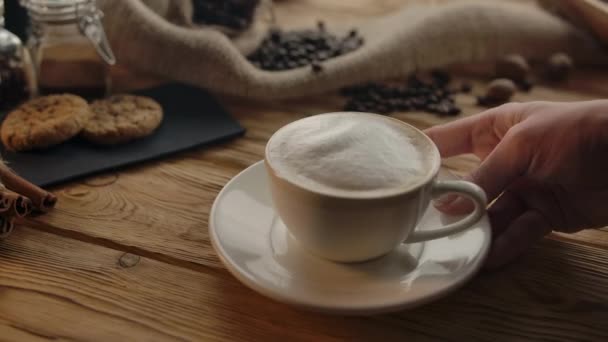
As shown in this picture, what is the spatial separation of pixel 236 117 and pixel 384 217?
1.98ft

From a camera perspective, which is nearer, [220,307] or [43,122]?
[220,307]

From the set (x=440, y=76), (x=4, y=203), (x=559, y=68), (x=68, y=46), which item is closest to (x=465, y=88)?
(x=440, y=76)

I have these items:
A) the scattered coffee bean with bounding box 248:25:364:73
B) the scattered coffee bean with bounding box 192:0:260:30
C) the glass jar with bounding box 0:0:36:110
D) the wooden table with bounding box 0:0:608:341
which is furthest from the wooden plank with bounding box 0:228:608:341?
the scattered coffee bean with bounding box 192:0:260:30

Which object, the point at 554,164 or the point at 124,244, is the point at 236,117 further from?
the point at 554,164

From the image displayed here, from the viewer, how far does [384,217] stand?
601mm

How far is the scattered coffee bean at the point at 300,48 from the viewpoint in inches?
49.9

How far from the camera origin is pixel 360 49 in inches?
50.1

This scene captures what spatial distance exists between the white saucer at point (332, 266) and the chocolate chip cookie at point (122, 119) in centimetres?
32

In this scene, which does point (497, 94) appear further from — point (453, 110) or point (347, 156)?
point (347, 156)

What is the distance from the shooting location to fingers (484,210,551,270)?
718mm

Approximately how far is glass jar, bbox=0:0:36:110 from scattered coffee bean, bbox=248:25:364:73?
46cm

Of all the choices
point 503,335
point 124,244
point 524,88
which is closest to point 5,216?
point 124,244

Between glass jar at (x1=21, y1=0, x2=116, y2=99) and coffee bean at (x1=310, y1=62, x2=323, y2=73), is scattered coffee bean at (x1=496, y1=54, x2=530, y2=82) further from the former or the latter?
glass jar at (x1=21, y1=0, x2=116, y2=99)

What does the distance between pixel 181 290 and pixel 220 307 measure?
5 cm
